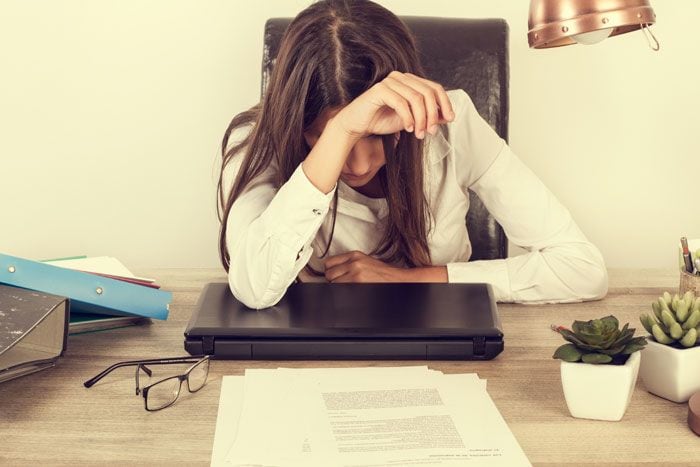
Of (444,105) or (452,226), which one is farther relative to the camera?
(452,226)

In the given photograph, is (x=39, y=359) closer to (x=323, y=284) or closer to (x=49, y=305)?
(x=49, y=305)

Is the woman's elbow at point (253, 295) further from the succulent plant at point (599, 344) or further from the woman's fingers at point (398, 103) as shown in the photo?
the succulent plant at point (599, 344)

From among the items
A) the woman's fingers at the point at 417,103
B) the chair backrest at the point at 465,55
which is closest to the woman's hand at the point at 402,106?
the woman's fingers at the point at 417,103

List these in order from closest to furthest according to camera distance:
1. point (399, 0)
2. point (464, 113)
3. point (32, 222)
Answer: point (464, 113)
point (399, 0)
point (32, 222)

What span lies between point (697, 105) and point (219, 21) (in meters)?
1.19

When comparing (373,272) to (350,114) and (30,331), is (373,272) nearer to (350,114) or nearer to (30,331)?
(350,114)

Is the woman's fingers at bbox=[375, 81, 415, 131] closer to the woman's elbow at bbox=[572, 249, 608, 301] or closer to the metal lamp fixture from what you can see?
the metal lamp fixture

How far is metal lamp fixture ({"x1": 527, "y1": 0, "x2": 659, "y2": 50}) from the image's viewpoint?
1.05 meters

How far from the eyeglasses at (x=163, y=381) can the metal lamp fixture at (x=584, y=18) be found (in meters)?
0.57

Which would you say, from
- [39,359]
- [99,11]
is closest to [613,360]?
[39,359]

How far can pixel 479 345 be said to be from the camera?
1.13m

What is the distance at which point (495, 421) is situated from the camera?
3.15ft

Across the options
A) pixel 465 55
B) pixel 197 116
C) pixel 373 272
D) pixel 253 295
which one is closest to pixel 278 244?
pixel 253 295

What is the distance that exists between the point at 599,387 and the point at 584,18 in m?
0.42
